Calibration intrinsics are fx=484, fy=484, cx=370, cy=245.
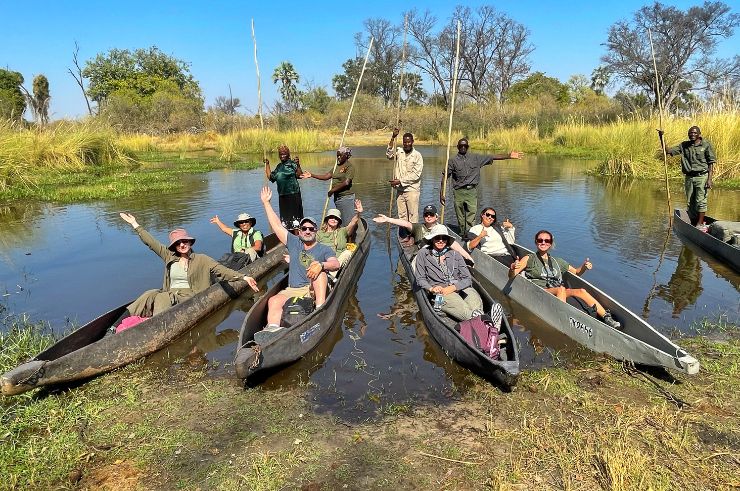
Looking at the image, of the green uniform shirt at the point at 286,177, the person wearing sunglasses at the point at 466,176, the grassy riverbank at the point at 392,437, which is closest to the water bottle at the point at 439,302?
the grassy riverbank at the point at 392,437

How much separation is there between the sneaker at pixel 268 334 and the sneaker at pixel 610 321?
4.13 metres

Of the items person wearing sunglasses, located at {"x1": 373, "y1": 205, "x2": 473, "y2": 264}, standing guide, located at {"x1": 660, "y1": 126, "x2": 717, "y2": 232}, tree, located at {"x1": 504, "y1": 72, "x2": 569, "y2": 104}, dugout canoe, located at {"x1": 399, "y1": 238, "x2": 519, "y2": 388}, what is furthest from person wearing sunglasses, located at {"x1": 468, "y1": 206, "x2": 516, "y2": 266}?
tree, located at {"x1": 504, "y1": 72, "x2": 569, "y2": 104}

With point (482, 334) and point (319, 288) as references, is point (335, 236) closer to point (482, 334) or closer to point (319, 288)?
point (319, 288)

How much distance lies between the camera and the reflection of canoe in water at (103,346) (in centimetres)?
495

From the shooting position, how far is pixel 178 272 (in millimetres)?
7305

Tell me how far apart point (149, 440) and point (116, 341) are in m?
1.78

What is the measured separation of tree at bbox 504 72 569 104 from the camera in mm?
56853

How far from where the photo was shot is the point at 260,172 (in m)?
26.9

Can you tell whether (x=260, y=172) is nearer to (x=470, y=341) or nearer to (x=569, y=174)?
(x=569, y=174)

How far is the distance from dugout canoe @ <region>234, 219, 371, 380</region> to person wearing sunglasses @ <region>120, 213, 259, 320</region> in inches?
27.9

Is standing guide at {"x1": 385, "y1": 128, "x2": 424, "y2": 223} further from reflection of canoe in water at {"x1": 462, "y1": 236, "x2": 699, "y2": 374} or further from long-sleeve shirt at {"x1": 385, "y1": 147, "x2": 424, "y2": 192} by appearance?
reflection of canoe in water at {"x1": 462, "y1": 236, "x2": 699, "y2": 374}

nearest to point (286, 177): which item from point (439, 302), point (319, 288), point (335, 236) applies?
point (335, 236)

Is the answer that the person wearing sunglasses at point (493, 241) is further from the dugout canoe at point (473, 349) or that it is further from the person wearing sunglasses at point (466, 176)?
the dugout canoe at point (473, 349)

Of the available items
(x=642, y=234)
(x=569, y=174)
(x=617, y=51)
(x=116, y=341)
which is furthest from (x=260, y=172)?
(x=617, y=51)
